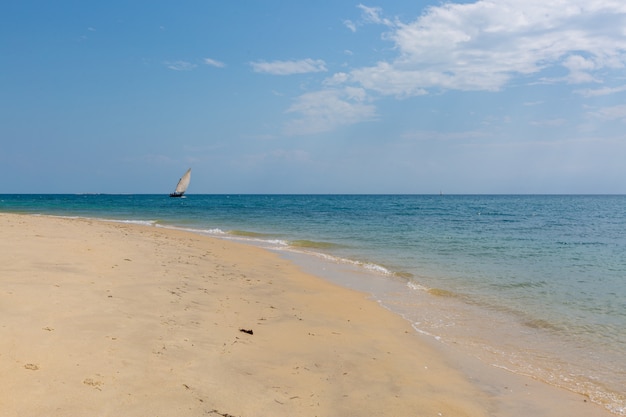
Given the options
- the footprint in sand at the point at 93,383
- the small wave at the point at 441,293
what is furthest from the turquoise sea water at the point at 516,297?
the footprint in sand at the point at 93,383

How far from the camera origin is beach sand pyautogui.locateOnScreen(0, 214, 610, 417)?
4.11 meters

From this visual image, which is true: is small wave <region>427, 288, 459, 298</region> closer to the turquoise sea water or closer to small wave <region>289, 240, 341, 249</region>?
the turquoise sea water

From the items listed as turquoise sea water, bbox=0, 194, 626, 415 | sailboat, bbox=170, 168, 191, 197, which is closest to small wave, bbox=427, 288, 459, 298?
turquoise sea water, bbox=0, 194, 626, 415

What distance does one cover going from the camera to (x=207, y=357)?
5.31 meters

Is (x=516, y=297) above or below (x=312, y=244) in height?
below

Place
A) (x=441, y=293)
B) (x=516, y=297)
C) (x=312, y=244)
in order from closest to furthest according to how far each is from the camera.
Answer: (x=516, y=297) → (x=441, y=293) → (x=312, y=244)

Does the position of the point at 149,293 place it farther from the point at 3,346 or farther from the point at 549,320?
the point at 549,320

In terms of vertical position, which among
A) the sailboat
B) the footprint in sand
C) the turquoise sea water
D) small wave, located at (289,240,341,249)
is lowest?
the turquoise sea water

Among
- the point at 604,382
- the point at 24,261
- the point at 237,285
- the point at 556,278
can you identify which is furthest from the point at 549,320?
the point at 24,261

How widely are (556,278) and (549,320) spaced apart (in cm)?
528

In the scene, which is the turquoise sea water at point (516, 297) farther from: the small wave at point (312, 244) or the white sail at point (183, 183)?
the white sail at point (183, 183)

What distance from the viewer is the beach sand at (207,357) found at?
4105mm

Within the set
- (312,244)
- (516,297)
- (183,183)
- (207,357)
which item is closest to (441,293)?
(516,297)

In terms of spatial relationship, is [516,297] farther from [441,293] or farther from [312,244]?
[312,244]
